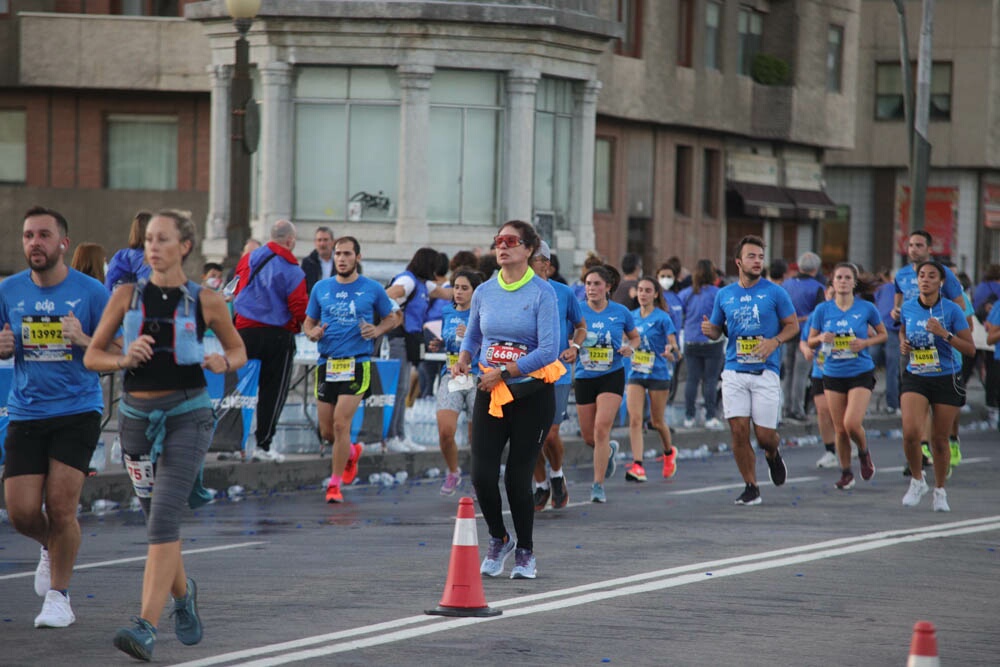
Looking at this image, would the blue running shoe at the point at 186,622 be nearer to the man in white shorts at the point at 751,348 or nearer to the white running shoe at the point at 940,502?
the man in white shorts at the point at 751,348

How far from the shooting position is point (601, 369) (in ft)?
48.5

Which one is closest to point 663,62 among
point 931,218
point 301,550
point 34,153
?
point 34,153

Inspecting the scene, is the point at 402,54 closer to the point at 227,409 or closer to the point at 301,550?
the point at 227,409

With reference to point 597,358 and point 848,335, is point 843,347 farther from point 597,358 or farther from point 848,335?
point 597,358

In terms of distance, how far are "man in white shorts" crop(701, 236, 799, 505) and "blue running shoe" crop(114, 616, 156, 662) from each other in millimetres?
7272

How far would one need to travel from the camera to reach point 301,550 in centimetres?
1140

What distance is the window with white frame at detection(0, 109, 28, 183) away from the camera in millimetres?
34969

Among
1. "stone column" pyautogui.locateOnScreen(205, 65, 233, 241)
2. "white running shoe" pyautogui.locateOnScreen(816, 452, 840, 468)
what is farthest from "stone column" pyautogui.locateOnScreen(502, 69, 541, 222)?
"white running shoe" pyautogui.locateOnScreen(816, 452, 840, 468)

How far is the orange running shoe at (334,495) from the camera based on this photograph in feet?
47.5

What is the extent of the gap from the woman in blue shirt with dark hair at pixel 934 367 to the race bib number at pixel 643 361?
3236 millimetres

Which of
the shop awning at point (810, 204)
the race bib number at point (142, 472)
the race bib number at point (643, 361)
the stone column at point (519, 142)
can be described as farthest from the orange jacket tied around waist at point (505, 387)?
the shop awning at point (810, 204)

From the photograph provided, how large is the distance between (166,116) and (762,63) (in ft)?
50.0

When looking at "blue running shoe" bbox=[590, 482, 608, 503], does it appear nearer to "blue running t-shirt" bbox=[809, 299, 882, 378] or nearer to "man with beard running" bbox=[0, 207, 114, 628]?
"blue running t-shirt" bbox=[809, 299, 882, 378]

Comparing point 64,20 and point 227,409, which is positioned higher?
point 64,20
